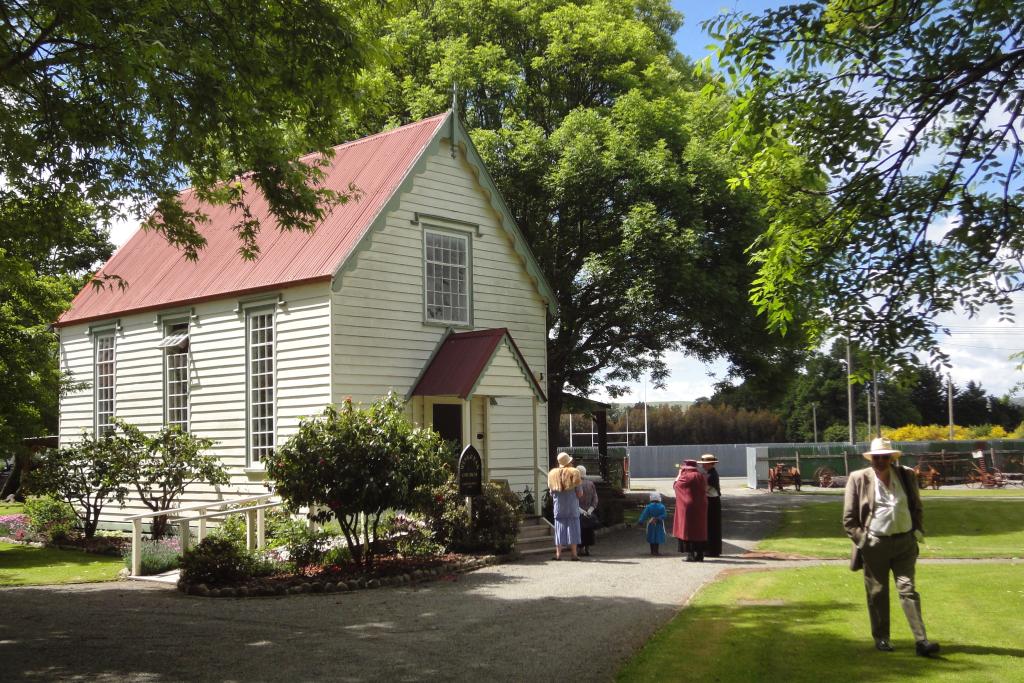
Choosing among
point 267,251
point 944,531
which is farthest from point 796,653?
point 944,531

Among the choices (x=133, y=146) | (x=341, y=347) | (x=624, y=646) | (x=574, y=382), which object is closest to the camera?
(x=624, y=646)

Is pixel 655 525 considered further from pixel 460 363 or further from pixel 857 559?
pixel 857 559

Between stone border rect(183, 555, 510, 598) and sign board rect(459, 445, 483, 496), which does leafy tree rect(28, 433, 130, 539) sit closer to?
stone border rect(183, 555, 510, 598)

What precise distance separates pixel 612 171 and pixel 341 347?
9.64 metres

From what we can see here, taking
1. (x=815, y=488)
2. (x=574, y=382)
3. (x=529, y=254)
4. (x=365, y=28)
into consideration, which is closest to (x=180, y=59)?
(x=365, y=28)

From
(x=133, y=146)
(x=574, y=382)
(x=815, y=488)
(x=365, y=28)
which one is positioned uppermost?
(x=365, y=28)

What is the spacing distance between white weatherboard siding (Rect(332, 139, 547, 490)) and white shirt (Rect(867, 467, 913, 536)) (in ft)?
35.6

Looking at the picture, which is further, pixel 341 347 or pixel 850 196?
pixel 341 347

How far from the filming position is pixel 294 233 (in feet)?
69.2

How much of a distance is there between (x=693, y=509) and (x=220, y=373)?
421 inches

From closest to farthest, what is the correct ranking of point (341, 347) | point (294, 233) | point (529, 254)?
point (341, 347) < point (294, 233) < point (529, 254)

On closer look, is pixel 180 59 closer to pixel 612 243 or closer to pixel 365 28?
pixel 365 28

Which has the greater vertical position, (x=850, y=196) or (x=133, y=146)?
(x=133, y=146)

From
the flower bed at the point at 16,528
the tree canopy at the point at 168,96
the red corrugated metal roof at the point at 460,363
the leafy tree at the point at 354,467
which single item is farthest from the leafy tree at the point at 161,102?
the flower bed at the point at 16,528
